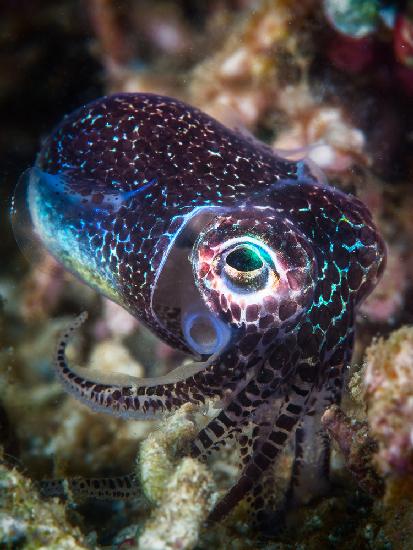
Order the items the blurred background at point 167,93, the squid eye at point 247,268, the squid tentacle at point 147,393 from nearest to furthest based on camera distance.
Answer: the squid eye at point 247,268, the squid tentacle at point 147,393, the blurred background at point 167,93

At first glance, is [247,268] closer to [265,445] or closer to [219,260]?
[219,260]

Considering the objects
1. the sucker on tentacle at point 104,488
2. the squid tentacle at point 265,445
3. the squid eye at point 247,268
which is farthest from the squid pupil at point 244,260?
the sucker on tentacle at point 104,488

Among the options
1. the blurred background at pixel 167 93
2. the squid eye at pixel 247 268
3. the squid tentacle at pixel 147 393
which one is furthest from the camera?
the blurred background at pixel 167 93

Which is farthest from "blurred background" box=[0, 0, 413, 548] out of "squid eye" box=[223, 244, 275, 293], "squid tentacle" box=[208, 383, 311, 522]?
"squid eye" box=[223, 244, 275, 293]

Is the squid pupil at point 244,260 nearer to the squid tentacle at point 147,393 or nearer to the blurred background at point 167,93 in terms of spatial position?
the squid tentacle at point 147,393

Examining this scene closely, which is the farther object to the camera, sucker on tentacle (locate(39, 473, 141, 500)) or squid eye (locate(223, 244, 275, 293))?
sucker on tentacle (locate(39, 473, 141, 500))

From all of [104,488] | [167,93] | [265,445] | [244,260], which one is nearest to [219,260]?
[244,260]

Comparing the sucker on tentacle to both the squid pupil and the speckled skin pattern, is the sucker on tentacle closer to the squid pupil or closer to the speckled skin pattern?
the speckled skin pattern

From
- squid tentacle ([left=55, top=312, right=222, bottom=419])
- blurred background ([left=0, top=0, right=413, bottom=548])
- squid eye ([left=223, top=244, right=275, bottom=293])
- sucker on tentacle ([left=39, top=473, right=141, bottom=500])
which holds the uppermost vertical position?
blurred background ([left=0, top=0, right=413, bottom=548])
